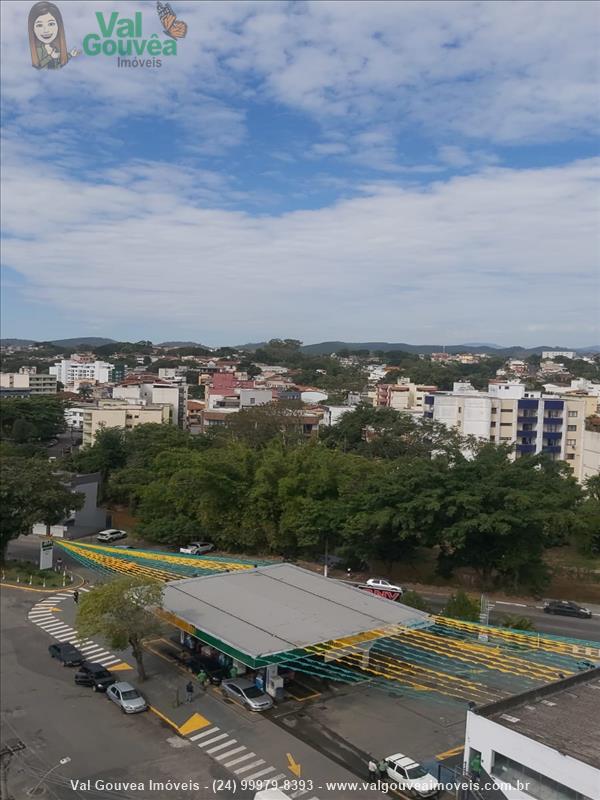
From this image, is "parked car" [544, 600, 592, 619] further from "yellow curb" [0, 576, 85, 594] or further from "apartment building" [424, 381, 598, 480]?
"apartment building" [424, 381, 598, 480]

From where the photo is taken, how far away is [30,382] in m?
65.9

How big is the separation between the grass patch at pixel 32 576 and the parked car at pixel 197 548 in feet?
12.5

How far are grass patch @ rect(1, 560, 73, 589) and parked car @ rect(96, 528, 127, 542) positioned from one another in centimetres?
408

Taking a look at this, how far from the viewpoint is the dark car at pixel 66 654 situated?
1252 cm

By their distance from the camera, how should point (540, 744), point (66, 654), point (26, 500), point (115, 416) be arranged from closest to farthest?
1. point (540, 744)
2. point (66, 654)
3. point (26, 500)
4. point (115, 416)

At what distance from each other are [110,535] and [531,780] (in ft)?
60.0

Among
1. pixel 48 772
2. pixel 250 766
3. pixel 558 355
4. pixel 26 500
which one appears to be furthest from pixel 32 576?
pixel 558 355

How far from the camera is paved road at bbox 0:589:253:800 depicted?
28.8 feet

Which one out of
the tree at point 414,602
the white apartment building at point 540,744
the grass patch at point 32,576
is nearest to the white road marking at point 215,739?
the white apartment building at point 540,744

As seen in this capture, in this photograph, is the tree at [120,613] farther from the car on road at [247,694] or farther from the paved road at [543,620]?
the paved road at [543,620]

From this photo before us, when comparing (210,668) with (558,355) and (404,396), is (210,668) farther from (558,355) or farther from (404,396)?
(558,355)

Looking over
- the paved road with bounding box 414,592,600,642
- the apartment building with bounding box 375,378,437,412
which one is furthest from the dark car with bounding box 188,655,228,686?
the apartment building with bounding box 375,378,437,412

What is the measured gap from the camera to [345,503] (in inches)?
722

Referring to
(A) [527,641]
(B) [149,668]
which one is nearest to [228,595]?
(B) [149,668]
